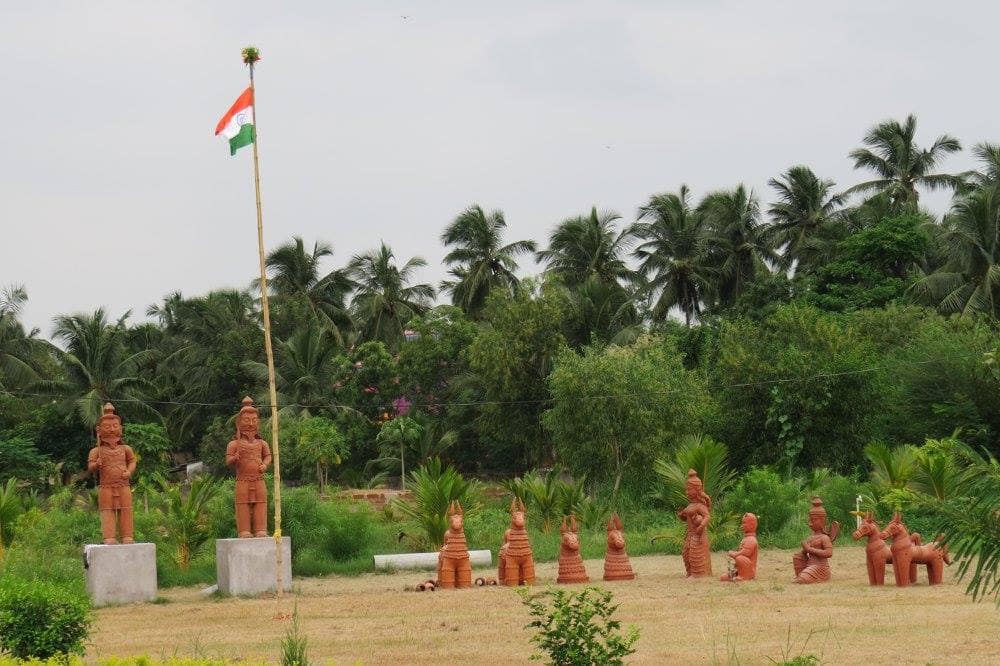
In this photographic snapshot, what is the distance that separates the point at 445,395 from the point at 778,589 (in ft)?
85.7

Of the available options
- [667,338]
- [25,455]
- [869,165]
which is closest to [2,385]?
[25,455]

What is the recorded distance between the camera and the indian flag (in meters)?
14.5

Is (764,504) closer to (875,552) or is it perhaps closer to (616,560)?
(616,560)

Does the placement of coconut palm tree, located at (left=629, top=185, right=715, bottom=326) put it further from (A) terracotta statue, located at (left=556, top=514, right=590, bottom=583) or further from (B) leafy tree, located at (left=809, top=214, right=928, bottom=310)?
(A) terracotta statue, located at (left=556, top=514, right=590, bottom=583)

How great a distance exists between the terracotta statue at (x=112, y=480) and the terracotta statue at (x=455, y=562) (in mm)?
4178

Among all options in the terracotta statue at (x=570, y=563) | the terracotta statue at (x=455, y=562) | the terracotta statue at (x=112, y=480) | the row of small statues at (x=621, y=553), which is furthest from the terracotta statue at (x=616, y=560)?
the terracotta statue at (x=112, y=480)

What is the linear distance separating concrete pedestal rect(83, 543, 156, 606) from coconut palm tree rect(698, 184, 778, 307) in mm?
28576

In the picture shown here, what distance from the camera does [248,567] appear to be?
53.8 feet

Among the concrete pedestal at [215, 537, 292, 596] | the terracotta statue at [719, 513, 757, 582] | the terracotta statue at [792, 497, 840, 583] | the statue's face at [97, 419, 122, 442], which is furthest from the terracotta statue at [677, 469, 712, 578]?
the statue's face at [97, 419, 122, 442]

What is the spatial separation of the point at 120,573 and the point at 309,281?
30.1 m

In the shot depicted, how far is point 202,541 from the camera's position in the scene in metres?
20.1

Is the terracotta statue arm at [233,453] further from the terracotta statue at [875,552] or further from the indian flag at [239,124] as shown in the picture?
the terracotta statue at [875,552]

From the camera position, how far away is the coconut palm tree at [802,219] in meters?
43.1

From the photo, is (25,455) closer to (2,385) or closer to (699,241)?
(2,385)
